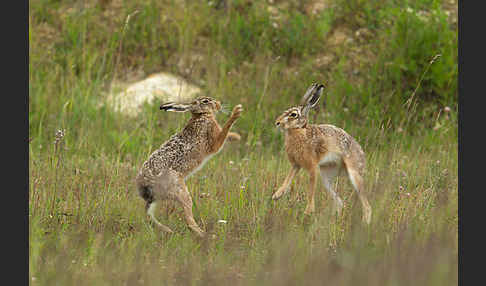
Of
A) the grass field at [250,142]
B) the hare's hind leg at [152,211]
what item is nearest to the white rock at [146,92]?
the grass field at [250,142]

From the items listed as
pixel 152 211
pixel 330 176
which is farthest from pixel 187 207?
pixel 330 176

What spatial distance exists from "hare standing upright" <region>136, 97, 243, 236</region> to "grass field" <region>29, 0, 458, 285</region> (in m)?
0.29

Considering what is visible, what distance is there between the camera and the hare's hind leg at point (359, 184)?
283 inches

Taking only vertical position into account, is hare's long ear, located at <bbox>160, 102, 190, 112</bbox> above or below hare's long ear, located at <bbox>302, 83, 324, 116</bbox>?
below

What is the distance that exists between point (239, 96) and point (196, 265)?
5990 mm

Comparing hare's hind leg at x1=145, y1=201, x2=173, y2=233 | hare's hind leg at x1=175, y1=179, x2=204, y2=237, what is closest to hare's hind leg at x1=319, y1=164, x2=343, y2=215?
hare's hind leg at x1=175, y1=179, x2=204, y2=237

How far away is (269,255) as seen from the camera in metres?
6.38

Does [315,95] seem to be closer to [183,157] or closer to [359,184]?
[359,184]

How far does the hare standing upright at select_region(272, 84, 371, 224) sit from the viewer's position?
293 inches

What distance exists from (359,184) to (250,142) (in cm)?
337

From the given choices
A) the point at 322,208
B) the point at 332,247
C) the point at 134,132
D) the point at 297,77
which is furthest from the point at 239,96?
the point at 332,247

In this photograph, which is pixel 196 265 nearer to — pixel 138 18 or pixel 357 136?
pixel 357 136

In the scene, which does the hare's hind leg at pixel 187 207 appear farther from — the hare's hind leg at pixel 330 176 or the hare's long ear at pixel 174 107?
the hare's hind leg at pixel 330 176

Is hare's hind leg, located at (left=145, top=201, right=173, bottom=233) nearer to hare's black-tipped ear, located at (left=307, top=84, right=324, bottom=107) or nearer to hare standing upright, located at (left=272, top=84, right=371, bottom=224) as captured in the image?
hare standing upright, located at (left=272, top=84, right=371, bottom=224)
